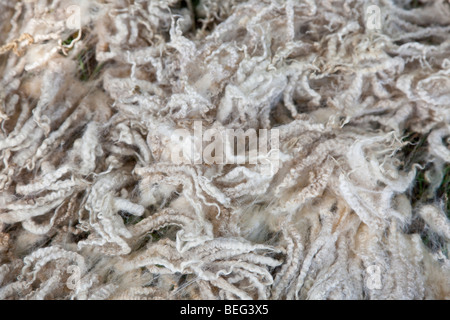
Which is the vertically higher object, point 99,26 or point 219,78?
point 99,26

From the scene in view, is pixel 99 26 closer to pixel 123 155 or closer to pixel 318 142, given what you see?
pixel 123 155

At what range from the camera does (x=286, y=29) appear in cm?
96

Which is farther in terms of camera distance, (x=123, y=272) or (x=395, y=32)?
(x=395, y=32)

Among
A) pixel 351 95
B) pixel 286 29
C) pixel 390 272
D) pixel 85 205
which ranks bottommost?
pixel 390 272

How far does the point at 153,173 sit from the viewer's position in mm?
884

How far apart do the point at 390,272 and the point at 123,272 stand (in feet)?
1.90

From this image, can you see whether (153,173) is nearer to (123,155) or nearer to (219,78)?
(123,155)

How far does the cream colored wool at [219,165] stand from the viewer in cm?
83

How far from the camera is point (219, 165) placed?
34.8 inches

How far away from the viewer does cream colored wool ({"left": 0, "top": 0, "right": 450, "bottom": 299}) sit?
0.83 metres

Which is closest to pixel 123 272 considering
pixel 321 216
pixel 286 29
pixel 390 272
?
pixel 321 216
